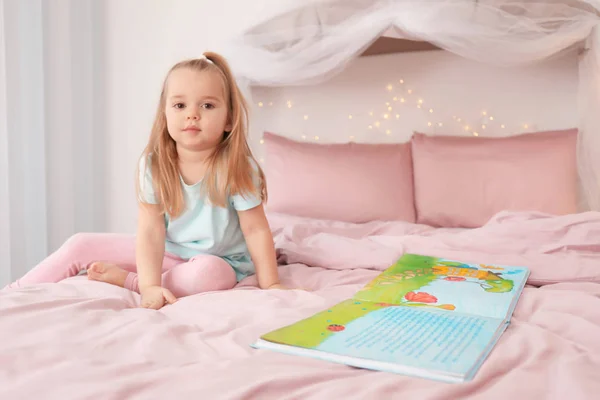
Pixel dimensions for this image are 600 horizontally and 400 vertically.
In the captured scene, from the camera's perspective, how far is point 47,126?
2.48m

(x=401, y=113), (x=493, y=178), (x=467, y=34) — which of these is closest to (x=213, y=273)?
(x=493, y=178)

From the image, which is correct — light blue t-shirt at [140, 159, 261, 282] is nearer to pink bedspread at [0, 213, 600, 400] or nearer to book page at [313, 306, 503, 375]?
pink bedspread at [0, 213, 600, 400]

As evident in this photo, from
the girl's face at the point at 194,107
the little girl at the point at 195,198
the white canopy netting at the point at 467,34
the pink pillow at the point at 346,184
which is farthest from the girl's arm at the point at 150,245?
the white canopy netting at the point at 467,34

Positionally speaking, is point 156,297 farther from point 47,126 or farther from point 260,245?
point 47,126

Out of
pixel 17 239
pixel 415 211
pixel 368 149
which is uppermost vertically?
pixel 368 149

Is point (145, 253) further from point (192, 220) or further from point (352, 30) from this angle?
point (352, 30)

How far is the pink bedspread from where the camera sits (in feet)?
2.02

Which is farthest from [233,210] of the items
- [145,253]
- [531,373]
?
[531,373]

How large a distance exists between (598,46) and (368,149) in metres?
0.86

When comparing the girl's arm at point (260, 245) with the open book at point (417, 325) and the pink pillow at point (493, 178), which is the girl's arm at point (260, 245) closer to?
the open book at point (417, 325)

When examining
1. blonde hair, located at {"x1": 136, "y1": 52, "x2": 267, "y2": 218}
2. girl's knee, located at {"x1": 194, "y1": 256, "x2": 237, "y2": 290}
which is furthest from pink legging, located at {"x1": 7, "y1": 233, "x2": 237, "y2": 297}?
blonde hair, located at {"x1": 136, "y1": 52, "x2": 267, "y2": 218}

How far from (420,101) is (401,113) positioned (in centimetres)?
9

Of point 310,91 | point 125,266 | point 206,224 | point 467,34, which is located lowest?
point 125,266

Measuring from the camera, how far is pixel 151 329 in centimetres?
83
